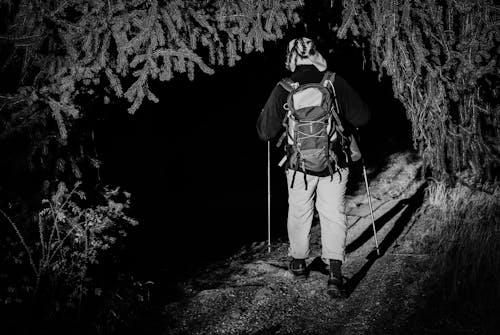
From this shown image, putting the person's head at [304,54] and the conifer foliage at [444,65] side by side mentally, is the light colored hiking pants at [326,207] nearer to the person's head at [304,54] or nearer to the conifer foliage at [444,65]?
the person's head at [304,54]

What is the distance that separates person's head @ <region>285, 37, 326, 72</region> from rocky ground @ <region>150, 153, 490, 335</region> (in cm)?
226

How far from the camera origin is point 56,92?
10.9 ft

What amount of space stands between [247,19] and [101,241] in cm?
269

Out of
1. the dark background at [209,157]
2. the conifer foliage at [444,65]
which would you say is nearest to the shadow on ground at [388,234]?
the conifer foliage at [444,65]

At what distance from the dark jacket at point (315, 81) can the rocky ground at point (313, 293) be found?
130 cm

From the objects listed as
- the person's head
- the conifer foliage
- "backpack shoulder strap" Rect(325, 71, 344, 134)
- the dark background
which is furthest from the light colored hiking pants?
the dark background

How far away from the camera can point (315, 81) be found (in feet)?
12.0

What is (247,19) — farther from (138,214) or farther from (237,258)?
(138,214)

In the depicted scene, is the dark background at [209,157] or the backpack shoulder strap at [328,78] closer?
the backpack shoulder strap at [328,78]

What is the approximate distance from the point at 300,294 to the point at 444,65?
301cm

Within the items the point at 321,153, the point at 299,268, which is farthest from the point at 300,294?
the point at 321,153

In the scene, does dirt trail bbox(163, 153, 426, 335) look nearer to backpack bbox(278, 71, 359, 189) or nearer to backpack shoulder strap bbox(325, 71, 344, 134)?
backpack bbox(278, 71, 359, 189)

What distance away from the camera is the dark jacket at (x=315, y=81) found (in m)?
3.65

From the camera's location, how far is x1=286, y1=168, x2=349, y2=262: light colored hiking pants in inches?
151
